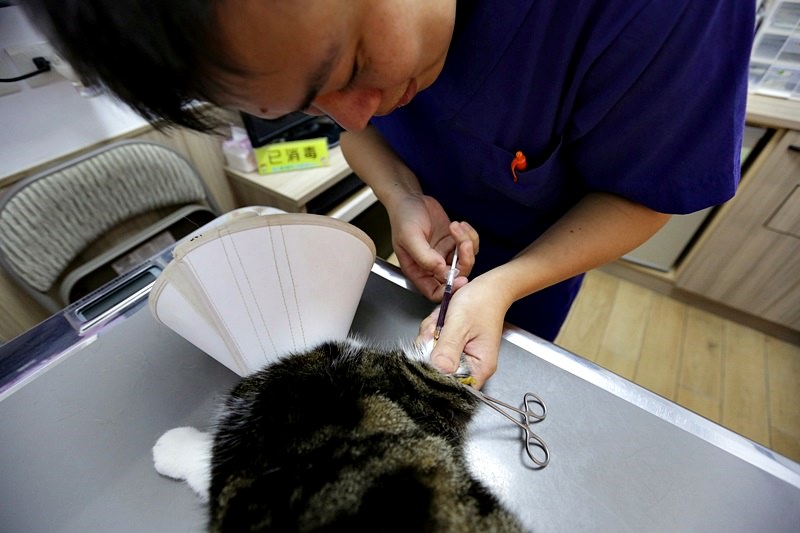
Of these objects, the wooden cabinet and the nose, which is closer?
the nose

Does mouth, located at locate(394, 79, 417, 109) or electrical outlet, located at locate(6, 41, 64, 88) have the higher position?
mouth, located at locate(394, 79, 417, 109)

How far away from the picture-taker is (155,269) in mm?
584

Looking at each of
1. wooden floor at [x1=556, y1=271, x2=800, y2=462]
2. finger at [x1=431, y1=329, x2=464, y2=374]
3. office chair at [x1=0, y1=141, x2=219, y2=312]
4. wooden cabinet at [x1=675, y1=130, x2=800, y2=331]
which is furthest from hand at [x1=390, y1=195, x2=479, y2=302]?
wooden cabinet at [x1=675, y1=130, x2=800, y2=331]

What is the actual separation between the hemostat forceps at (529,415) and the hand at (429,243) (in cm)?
16

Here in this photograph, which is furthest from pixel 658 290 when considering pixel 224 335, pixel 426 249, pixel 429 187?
pixel 224 335

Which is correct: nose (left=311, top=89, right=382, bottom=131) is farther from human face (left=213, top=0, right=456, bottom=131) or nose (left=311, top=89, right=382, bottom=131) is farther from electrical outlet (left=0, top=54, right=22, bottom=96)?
electrical outlet (left=0, top=54, right=22, bottom=96)

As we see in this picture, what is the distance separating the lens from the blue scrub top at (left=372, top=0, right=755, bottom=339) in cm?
35

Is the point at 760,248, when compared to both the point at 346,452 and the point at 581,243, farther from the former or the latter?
the point at 346,452

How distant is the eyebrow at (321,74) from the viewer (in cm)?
26

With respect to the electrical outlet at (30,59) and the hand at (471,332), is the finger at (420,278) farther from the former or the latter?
the electrical outlet at (30,59)

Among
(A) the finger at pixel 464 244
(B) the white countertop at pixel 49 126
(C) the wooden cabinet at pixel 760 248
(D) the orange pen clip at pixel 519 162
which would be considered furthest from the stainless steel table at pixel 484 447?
(C) the wooden cabinet at pixel 760 248

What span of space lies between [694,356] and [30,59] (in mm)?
2101

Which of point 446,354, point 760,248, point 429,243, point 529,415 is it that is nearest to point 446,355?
point 446,354

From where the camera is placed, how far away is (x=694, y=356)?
1367 mm
